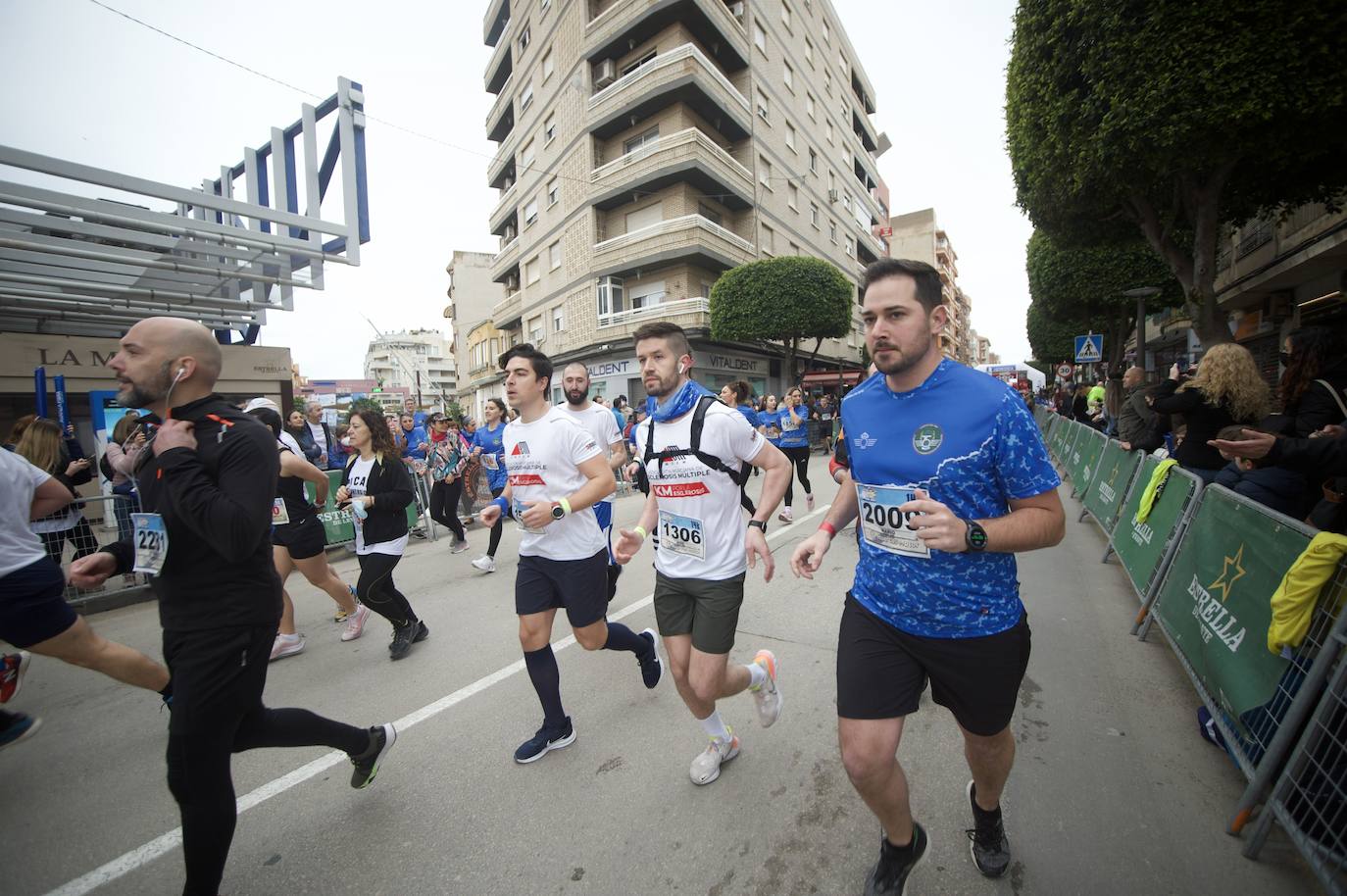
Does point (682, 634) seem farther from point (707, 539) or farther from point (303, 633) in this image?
point (303, 633)

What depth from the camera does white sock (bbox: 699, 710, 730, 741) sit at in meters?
2.49

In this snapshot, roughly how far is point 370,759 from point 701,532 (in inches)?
72.9

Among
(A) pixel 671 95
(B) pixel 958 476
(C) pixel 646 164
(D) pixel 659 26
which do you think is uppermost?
(D) pixel 659 26

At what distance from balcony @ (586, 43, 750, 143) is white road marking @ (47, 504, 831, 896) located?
71.3ft

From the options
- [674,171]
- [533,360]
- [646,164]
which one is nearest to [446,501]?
[533,360]

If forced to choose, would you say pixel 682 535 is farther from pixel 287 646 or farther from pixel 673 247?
pixel 673 247

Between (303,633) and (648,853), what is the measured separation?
4.08 m

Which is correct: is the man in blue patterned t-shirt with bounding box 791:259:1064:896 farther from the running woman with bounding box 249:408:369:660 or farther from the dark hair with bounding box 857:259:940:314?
the running woman with bounding box 249:408:369:660

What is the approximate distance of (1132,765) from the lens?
2.46 metres

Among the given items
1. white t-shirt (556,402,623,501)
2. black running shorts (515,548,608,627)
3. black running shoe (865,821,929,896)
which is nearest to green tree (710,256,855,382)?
white t-shirt (556,402,623,501)

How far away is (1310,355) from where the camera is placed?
11.4 feet

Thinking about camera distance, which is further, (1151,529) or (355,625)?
(355,625)

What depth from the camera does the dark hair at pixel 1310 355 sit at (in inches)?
135

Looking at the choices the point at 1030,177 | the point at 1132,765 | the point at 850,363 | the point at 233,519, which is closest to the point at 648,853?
the point at 233,519
